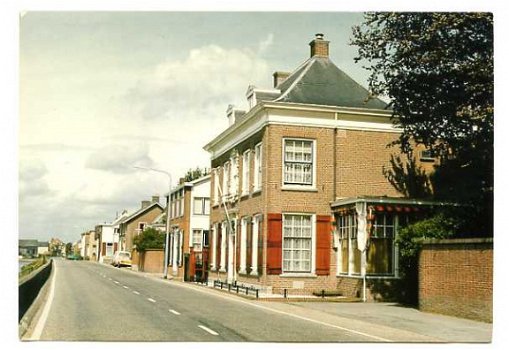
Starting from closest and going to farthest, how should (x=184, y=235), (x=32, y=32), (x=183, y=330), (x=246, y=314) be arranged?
(x=183, y=330) < (x=32, y=32) < (x=246, y=314) < (x=184, y=235)

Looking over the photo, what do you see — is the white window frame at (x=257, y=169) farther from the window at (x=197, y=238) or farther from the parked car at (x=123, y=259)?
the parked car at (x=123, y=259)

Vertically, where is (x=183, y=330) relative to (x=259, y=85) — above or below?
below

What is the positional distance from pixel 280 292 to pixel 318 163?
604 cm

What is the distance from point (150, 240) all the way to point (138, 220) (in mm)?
25958

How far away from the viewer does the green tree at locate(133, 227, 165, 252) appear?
66.7m

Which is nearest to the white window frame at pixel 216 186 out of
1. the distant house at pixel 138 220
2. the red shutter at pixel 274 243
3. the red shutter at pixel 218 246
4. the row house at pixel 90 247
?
the red shutter at pixel 218 246

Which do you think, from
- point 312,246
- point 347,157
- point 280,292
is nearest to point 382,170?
point 347,157

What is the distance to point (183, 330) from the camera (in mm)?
16594

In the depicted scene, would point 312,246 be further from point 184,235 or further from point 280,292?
point 184,235

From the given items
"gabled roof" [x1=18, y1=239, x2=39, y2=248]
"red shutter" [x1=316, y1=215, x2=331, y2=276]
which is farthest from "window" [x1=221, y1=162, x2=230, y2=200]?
"gabled roof" [x1=18, y1=239, x2=39, y2=248]

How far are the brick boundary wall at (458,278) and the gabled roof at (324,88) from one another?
1138 centimetres

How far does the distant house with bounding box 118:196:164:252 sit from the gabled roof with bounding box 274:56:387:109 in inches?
2368

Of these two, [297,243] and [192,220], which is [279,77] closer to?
[297,243]
